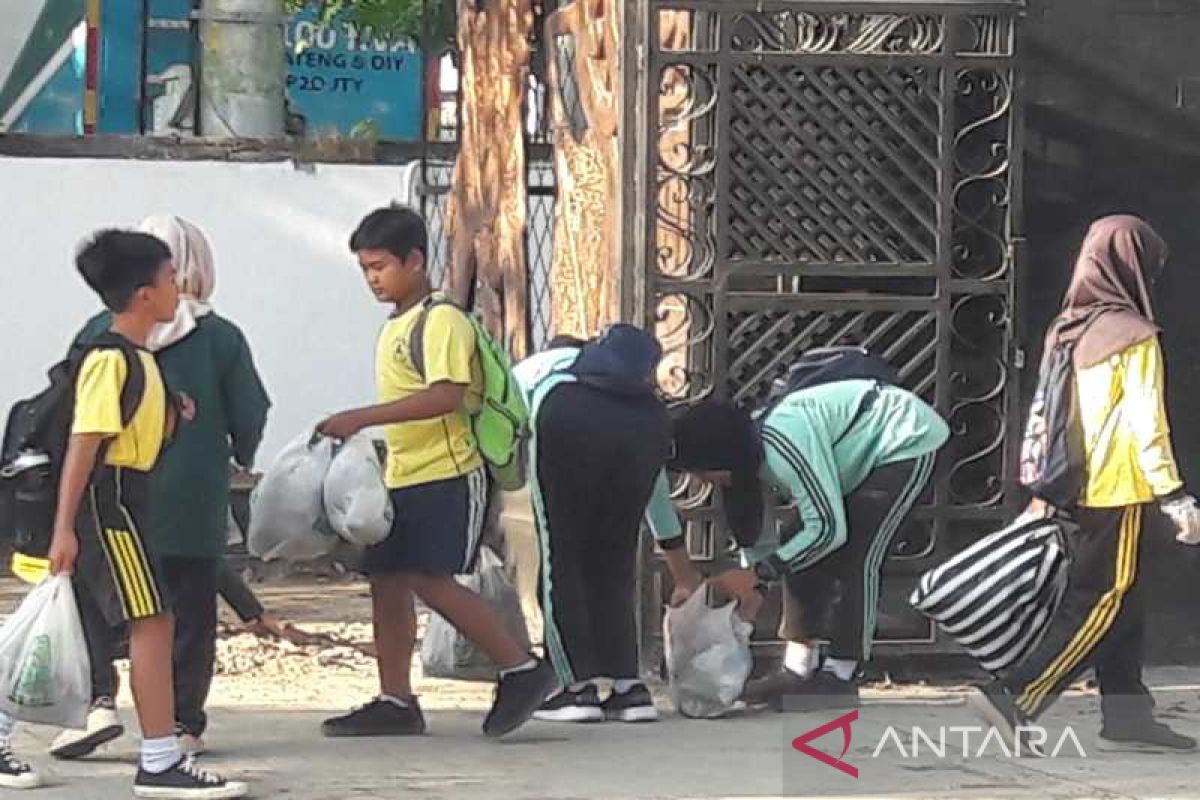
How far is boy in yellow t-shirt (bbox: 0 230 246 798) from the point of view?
6.70 m

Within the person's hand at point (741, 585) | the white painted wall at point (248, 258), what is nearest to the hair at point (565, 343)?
the person's hand at point (741, 585)

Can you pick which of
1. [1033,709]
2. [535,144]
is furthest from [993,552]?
[535,144]

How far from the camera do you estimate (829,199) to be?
8898 millimetres

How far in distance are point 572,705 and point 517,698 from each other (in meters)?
0.48

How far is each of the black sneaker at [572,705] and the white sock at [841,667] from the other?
2.58ft

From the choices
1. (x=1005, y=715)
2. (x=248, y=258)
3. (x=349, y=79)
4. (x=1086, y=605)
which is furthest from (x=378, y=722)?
(x=349, y=79)

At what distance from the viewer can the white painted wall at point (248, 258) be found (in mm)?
12820

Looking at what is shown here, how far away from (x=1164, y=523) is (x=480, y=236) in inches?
150

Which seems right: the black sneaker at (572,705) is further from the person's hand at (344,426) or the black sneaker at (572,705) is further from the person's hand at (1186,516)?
the person's hand at (1186,516)

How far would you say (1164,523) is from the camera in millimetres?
9109

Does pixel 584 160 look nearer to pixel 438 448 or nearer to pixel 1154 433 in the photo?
pixel 438 448

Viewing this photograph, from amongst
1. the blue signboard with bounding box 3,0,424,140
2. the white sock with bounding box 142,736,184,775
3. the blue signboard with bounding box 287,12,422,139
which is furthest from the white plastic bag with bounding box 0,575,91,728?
the blue signboard with bounding box 287,12,422,139

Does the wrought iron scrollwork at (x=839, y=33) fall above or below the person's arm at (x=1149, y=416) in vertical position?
above

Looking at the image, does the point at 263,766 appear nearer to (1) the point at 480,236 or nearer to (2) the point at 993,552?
(2) the point at 993,552
